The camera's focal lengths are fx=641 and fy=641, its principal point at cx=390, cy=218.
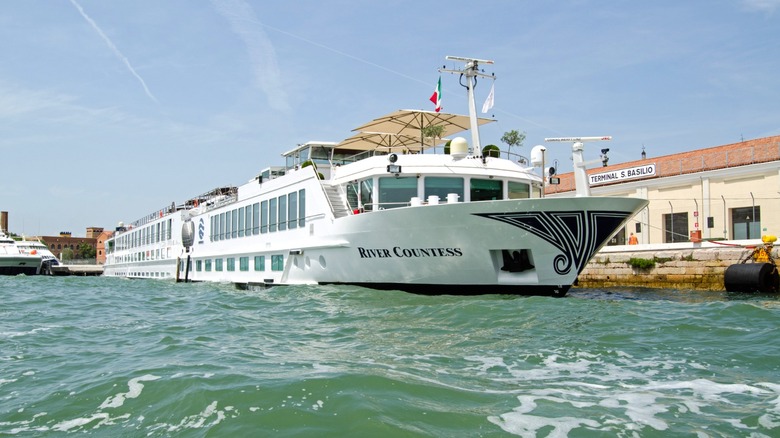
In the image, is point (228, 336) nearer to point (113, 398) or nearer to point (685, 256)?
point (113, 398)

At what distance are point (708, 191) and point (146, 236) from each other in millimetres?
28227

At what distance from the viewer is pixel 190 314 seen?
10992 mm

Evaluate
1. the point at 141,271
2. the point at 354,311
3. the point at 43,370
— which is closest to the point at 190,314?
the point at 354,311

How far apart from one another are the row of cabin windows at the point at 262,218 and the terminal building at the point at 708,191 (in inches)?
535

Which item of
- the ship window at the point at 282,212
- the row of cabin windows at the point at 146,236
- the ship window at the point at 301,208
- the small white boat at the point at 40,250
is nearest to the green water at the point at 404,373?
the ship window at the point at 301,208

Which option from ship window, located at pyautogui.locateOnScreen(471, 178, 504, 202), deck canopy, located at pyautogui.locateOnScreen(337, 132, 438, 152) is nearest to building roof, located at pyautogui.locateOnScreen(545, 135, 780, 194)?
deck canopy, located at pyautogui.locateOnScreen(337, 132, 438, 152)

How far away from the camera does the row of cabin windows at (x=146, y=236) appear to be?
3111cm

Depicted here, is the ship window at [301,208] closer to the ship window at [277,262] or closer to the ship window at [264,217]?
the ship window at [277,262]

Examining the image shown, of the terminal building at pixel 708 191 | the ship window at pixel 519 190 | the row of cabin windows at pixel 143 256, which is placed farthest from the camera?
the row of cabin windows at pixel 143 256

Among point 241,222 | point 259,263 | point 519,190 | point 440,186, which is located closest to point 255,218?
point 241,222

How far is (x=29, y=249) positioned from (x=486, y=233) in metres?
50.0

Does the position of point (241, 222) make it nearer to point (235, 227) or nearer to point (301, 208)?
point (235, 227)

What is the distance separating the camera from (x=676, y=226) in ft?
93.2

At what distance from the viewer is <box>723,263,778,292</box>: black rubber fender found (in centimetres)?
1761
